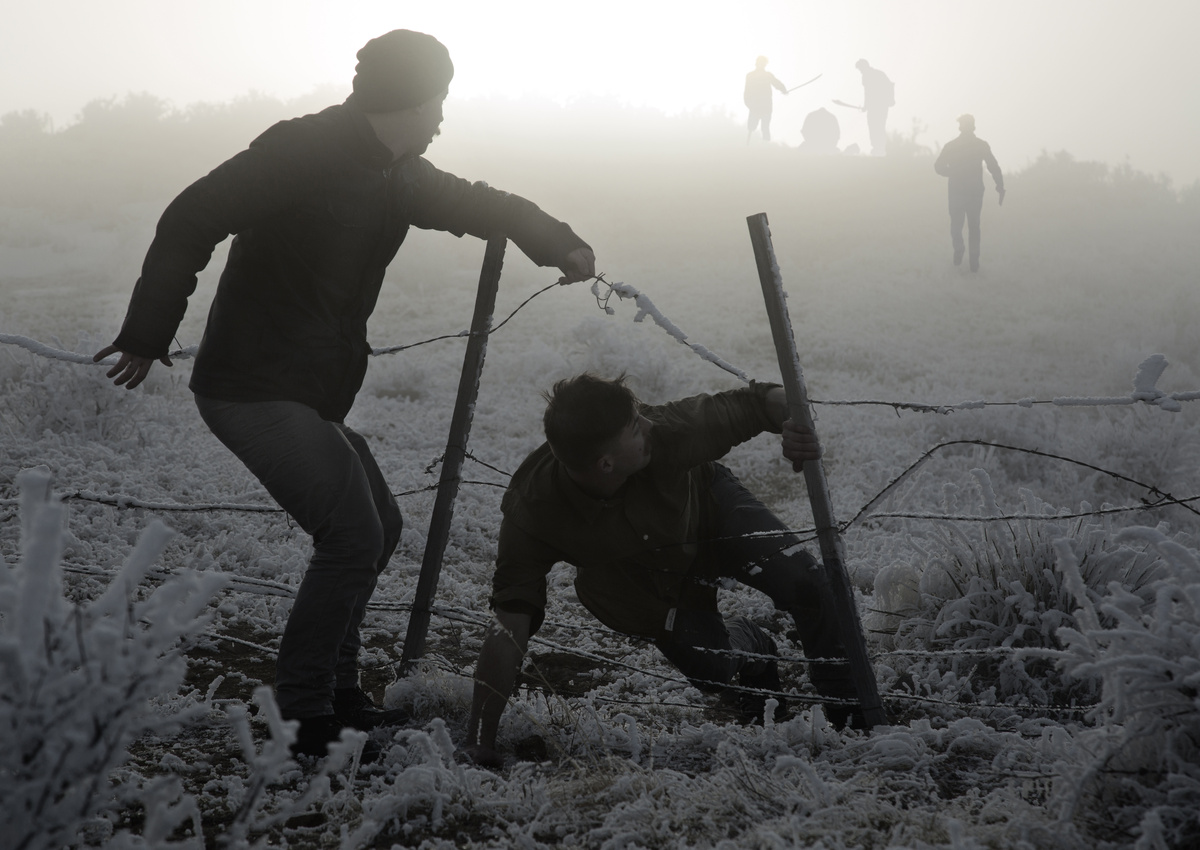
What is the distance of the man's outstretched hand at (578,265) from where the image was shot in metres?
2.81

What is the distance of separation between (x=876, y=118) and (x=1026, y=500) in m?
26.1

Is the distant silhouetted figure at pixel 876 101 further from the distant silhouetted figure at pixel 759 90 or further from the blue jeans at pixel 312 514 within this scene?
the blue jeans at pixel 312 514

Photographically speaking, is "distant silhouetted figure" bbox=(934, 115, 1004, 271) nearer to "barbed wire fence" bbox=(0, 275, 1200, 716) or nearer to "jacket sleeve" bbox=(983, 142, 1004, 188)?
"jacket sleeve" bbox=(983, 142, 1004, 188)

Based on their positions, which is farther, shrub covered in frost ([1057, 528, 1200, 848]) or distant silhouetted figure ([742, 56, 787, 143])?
distant silhouetted figure ([742, 56, 787, 143])

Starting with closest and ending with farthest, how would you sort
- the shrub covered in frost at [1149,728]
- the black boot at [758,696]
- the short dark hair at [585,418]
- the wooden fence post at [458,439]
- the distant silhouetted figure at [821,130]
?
1. the shrub covered in frost at [1149,728]
2. the short dark hair at [585,418]
3. the black boot at [758,696]
4. the wooden fence post at [458,439]
5. the distant silhouetted figure at [821,130]

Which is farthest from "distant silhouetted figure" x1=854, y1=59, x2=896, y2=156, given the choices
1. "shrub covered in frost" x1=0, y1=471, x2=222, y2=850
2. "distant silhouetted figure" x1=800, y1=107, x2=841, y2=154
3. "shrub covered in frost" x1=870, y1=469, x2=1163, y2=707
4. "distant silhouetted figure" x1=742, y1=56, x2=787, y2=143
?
"shrub covered in frost" x1=0, y1=471, x2=222, y2=850

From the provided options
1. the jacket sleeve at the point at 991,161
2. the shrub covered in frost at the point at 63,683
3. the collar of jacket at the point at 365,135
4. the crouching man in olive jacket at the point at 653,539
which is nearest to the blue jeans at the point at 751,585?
the crouching man in olive jacket at the point at 653,539

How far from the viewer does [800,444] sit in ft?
8.00

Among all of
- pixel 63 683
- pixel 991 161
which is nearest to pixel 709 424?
pixel 63 683

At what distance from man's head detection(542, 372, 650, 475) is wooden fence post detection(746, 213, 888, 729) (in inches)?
19.0

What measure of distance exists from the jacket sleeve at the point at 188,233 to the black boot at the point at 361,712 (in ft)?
3.96

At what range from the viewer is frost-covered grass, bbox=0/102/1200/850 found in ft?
4.74

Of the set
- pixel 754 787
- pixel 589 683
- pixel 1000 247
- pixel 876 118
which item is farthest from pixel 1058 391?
pixel 876 118

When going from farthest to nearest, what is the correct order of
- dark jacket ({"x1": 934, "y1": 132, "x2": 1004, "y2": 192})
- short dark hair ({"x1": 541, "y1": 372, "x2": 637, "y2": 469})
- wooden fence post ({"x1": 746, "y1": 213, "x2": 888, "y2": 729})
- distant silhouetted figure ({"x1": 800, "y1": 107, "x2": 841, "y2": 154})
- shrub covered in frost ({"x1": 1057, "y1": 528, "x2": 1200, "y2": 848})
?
distant silhouetted figure ({"x1": 800, "y1": 107, "x2": 841, "y2": 154})
dark jacket ({"x1": 934, "y1": 132, "x2": 1004, "y2": 192})
wooden fence post ({"x1": 746, "y1": 213, "x2": 888, "y2": 729})
short dark hair ({"x1": 541, "y1": 372, "x2": 637, "y2": 469})
shrub covered in frost ({"x1": 1057, "y1": 528, "x2": 1200, "y2": 848})
